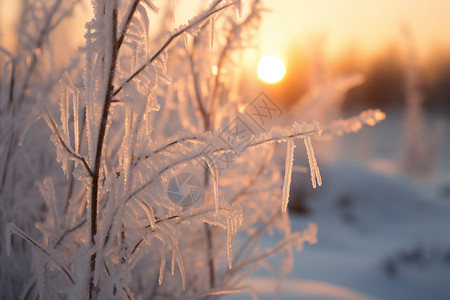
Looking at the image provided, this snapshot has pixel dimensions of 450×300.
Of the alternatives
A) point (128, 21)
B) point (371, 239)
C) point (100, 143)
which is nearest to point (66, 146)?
point (100, 143)

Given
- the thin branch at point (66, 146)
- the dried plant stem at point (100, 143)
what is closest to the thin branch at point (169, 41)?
the dried plant stem at point (100, 143)

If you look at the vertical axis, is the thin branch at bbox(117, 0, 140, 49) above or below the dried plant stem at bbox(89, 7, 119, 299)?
above

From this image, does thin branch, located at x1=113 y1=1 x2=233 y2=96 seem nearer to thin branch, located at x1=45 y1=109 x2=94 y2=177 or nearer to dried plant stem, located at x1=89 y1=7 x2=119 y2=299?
dried plant stem, located at x1=89 y1=7 x2=119 y2=299

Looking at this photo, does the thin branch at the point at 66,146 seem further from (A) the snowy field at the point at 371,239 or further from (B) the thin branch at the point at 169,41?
(A) the snowy field at the point at 371,239

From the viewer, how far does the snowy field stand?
11.2ft

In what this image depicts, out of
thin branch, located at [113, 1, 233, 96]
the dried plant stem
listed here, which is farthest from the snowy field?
thin branch, located at [113, 1, 233, 96]

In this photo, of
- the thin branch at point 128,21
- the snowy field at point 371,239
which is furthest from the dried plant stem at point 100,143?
the snowy field at point 371,239

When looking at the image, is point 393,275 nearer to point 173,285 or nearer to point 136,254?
point 173,285

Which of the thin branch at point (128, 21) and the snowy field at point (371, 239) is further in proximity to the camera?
the snowy field at point (371, 239)

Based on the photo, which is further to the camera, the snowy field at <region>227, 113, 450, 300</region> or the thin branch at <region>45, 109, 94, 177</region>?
the snowy field at <region>227, 113, 450, 300</region>

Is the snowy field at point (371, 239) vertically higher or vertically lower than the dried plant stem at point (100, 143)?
higher

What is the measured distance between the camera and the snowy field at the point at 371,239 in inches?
135

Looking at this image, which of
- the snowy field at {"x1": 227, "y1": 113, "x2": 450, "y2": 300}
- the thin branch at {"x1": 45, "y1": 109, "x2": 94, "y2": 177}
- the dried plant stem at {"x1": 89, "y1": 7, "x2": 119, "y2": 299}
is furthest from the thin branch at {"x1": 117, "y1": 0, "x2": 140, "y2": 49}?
→ the snowy field at {"x1": 227, "y1": 113, "x2": 450, "y2": 300}

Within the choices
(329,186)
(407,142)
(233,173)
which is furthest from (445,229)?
(233,173)
